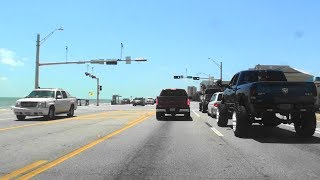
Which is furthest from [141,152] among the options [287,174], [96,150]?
→ [287,174]

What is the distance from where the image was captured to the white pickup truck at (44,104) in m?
27.3

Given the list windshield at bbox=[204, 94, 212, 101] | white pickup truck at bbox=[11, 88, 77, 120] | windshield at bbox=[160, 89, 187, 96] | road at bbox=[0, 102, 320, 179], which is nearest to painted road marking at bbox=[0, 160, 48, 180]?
road at bbox=[0, 102, 320, 179]

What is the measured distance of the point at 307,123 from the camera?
1645 centimetres

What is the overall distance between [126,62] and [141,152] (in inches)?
1862

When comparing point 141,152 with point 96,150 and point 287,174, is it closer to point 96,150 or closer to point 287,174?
point 96,150

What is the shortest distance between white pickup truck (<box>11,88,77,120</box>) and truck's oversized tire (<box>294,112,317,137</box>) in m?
15.4

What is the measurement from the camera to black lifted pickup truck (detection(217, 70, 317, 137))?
15.5m

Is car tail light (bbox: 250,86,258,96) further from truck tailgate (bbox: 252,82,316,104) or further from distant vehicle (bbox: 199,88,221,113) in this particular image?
distant vehicle (bbox: 199,88,221,113)

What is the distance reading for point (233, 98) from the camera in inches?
715

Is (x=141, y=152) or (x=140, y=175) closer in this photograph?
(x=140, y=175)

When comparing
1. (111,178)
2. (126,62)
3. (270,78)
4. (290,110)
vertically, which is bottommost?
(111,178)

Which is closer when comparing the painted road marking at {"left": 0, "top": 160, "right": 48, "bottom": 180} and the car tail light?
the painted road marking at {"left": 0, "top": 160, "right": 48, "bottom": 180}

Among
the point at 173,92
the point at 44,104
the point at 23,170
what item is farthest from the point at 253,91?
the point at 173,92

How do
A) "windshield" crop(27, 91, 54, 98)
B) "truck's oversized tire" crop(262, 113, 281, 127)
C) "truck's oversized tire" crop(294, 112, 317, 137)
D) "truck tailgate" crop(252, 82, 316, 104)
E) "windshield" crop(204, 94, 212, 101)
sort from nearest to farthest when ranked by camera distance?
"truck tailgate" crop(252, 82, 316, 104)
"truck's oversized tire" crop(262, 113, 281, 127)
"truck's oversized tire" crop(294, 112, 317, 137)
"windshield" crop(27, 91, 54, 98)
"windshield" crop(204, 94, 212, 101)
